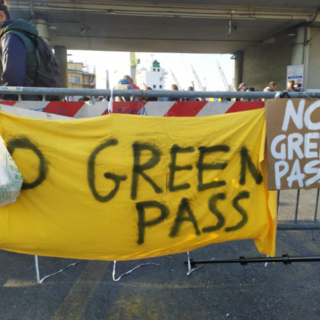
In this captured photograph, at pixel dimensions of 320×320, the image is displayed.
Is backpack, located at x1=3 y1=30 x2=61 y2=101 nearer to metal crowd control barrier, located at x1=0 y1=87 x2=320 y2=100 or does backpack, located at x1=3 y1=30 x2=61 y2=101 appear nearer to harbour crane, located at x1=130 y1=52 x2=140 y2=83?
metal crowd control barrier, located at x1=0 y1=87 x2=320 y2=100

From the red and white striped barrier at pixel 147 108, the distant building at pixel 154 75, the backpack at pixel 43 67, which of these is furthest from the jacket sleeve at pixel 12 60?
the distant building at pixel 154 75

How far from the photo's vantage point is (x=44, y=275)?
309 centimetres

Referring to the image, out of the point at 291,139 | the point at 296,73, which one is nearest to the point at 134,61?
the point at 296,73

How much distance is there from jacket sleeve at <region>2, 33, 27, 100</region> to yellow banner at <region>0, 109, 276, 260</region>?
3.16 ft

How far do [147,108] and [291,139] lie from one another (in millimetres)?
1380

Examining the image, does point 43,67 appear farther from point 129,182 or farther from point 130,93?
point 129,182

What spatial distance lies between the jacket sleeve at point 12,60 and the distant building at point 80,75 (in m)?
67.1

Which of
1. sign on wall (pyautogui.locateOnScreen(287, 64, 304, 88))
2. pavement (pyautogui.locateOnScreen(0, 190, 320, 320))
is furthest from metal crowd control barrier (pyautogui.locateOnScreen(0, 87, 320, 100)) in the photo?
sign on wall (pyautogui.locateOnScreen(287, 64, 304, 88))

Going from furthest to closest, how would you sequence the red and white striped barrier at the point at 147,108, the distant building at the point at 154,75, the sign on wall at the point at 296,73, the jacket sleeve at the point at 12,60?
the distant building at the point at 154,75, the sign on wall at the point at 296,73, the jacket sleeve at the point at 12,60, the red and white striped barrier at the point at 147,108

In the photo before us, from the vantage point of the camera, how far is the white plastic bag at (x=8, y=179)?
2197 mm

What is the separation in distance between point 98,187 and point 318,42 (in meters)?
16.4

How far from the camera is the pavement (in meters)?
2.54

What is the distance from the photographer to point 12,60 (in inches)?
124

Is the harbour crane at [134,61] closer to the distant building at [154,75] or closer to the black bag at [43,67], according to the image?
the distant building at [154,75]
